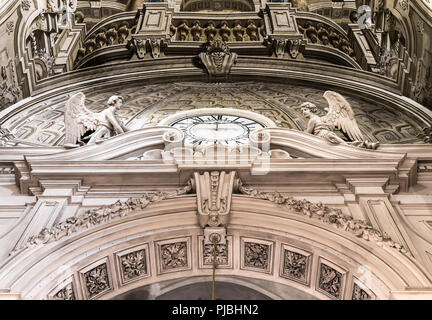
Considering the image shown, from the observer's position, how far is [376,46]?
17578 mm

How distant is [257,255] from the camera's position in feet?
26.6

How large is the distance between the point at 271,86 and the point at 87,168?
7.50 m

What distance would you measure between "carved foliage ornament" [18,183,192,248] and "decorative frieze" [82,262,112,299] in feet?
1.87

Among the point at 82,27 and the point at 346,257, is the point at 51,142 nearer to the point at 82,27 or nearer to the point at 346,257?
the point at 346,257

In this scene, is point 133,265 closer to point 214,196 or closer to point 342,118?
point 214,196

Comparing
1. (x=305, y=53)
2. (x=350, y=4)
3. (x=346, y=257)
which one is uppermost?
(x=350, y=4)

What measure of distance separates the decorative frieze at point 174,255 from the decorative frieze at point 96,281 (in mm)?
769

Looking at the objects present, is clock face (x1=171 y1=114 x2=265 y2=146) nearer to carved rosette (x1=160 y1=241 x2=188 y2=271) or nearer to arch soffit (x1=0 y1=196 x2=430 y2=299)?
arch soffit (x1=0 y1=196 x2=430 y2=299)

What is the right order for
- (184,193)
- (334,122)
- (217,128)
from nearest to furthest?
(184,193) < (334,122) < (217,128)

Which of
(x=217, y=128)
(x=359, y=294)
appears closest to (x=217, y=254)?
(x=359, y=294)

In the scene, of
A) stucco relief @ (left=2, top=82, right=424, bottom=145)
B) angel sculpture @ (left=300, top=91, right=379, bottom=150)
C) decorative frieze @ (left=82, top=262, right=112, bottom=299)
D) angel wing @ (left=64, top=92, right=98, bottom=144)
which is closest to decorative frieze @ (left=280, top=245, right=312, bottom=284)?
decorative frieze @ (left=82, top=262, right=112, bottom=299)

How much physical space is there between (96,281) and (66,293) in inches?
19.4

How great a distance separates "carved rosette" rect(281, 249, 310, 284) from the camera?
783cm
